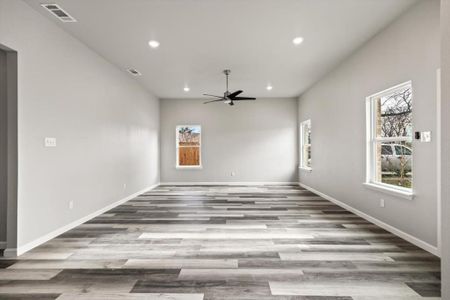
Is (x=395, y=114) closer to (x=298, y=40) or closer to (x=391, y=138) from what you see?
(x=391, y=138)

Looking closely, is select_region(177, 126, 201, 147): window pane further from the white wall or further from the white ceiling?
the white ceiling

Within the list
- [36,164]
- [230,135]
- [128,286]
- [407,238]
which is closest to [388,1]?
[407,238]

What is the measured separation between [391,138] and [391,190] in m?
0.80

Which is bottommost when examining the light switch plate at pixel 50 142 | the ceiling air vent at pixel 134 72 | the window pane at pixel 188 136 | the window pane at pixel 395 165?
the window pane at pixel 395 165

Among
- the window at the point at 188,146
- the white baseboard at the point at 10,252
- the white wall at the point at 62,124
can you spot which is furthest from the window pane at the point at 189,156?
the white baseboard at the point at 10,252

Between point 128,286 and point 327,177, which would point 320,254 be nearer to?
point 128,286

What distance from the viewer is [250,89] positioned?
7.40 metres

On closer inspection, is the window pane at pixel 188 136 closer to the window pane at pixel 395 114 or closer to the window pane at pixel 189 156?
the window pane at pixel 189 156

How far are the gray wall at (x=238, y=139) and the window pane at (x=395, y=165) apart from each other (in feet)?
15.1

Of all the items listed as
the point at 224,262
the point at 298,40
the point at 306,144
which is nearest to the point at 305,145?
the point at 306,144

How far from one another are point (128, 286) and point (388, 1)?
4.21 meters

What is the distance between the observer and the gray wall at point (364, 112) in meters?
2.89

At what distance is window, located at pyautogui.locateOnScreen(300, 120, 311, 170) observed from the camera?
797cm

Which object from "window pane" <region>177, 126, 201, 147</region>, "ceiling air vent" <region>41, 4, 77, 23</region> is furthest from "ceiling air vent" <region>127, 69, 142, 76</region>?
"window pane" <region>177, 126, 201, 147</region>
